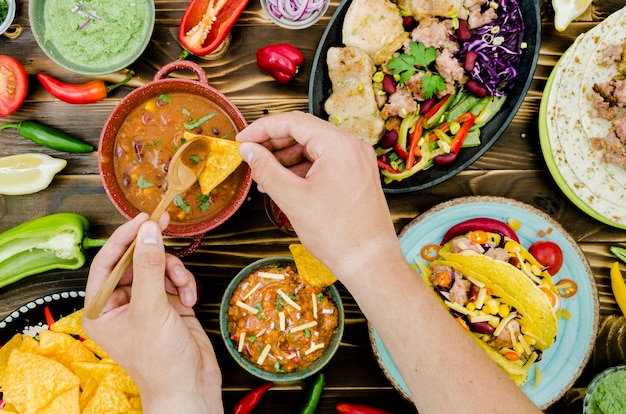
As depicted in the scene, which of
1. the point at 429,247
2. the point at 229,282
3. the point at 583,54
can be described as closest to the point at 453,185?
the point at 429,247

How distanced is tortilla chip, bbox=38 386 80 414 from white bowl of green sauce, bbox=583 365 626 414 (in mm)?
2468

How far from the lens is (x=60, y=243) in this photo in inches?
100

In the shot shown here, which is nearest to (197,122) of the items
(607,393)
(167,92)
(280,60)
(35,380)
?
(167,92)

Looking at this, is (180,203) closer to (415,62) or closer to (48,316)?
(48,316)

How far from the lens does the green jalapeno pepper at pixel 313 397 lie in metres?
2.65

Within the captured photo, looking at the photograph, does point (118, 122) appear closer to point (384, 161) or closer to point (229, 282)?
point (229, 282)

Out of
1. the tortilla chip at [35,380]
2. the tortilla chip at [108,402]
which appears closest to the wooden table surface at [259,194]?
the tortilla chip at [35,380]

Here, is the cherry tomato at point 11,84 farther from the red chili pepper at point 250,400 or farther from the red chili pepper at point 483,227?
A: the red chili pepper at point 483,227

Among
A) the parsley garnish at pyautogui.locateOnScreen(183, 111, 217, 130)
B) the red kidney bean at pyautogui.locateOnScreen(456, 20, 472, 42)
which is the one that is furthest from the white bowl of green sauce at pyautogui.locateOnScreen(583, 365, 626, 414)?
the parsley garnish at pyautogui.locateOnScreen(183, 111, 217, 130)

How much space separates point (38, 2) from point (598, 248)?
3051 mm

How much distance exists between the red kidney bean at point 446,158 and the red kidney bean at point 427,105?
0.23 metres

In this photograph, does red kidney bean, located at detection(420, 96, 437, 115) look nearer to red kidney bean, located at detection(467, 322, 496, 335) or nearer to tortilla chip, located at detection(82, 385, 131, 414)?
red kidney bean, located at detection(467, 322, 496, 335)

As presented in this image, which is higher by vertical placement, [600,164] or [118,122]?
[118,122]

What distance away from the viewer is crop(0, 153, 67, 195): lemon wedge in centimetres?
260
